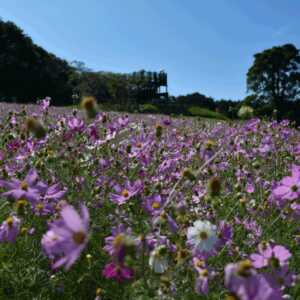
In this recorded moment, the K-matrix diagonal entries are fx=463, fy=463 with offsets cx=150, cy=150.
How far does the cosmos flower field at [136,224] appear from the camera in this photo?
3.92 feet

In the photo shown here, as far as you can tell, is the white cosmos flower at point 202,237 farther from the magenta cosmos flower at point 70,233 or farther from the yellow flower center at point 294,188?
the magenta cosmos flower at point 70,233

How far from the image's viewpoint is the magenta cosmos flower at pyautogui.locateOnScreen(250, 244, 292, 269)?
1.29m

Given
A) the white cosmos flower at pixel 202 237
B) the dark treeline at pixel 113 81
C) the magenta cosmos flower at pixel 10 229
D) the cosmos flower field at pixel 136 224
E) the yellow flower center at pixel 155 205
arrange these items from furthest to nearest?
the dark treeline at pixel 113 81 < the yellow flower center at pixel 155 205 < the magenta cosmos flower at pixel 10 229 < the white cosmos flower at pixel 202 237 < the cosmos flower field at pixel 136 224

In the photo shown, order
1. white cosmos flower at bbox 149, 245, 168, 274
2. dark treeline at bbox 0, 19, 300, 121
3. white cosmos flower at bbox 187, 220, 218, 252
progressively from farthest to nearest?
dark treeline at bbox 0, 19, 300, 121, white cosmos flower at bbox 187, 220, 218, 252, white cosmos flower at bbox 149, 245, 168, 274

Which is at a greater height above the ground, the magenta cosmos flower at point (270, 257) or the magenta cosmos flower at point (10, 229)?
the magenta cosmos flower at point (270, 257)

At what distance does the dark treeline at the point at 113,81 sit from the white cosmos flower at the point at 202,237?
17.3m

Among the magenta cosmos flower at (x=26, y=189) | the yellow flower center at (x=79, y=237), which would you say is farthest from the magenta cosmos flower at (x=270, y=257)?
the magenta cosmos flower at (x=26, y=189)

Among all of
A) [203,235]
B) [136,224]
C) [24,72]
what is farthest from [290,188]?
[24,72]

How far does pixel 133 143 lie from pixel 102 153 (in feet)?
1.33

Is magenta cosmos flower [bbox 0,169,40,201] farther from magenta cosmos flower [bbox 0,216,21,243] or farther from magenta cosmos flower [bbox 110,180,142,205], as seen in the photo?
magenta cosmos flower [bbox 110,180,142,205]

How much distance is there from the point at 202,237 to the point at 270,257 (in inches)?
9.8

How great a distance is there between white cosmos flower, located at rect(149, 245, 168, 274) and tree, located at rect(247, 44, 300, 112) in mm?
31341

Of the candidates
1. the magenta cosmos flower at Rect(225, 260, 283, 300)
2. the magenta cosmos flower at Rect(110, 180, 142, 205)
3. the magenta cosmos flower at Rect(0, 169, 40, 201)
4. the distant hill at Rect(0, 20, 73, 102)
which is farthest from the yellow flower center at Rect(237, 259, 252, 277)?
the distant hill at Rect(0, 20, 73, 102)

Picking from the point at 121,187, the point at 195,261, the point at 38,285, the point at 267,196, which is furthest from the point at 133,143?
the point at 195,261
